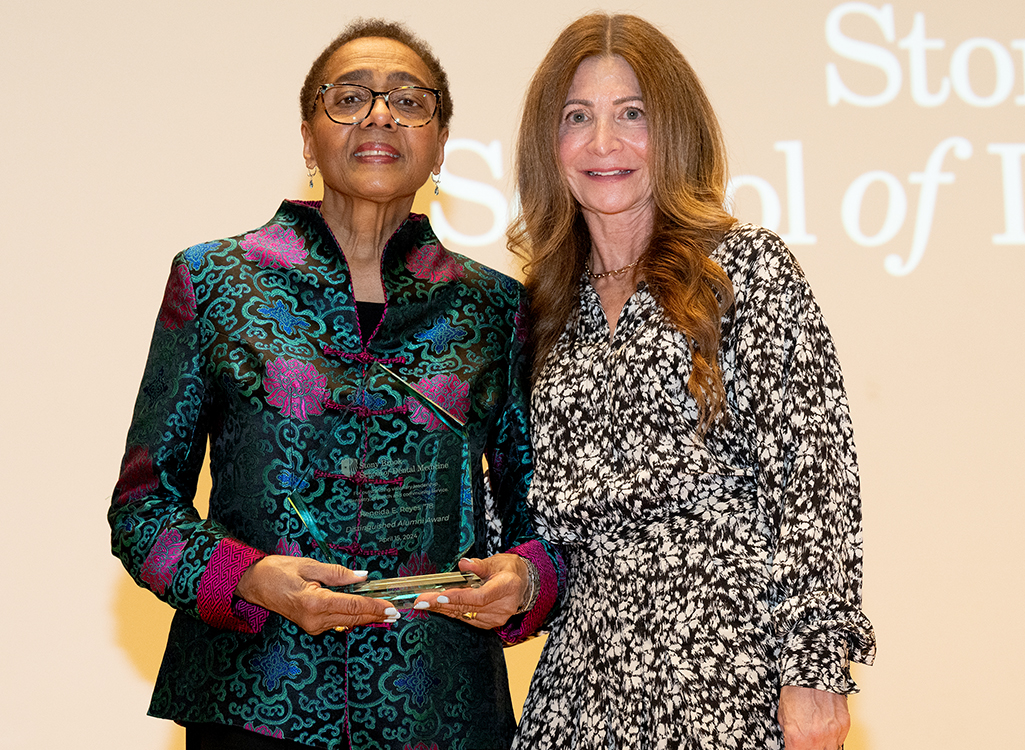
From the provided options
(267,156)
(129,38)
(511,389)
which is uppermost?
(129,38)

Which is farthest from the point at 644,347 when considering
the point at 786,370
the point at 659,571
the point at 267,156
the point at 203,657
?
the point at 267,156

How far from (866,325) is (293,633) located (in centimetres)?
252

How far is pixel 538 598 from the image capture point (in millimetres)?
1988

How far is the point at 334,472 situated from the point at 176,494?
275 mm

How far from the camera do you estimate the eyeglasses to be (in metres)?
2.09

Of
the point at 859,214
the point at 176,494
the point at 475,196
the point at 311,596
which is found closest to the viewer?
the point at 311,596

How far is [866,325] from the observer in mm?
3809

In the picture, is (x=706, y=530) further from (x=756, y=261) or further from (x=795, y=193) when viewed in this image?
(x=795, y=193)

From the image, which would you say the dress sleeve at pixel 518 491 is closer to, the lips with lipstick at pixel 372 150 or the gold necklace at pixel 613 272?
the gold necklace at pixel 613 272

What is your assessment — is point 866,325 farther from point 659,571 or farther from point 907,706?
point 659,571

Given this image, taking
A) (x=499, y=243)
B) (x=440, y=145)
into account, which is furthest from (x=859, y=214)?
(x=440, y=145)

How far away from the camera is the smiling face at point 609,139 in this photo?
2086 millimetres

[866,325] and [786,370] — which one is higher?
[866,325]

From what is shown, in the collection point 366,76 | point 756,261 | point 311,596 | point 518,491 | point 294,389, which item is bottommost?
point 311,596
